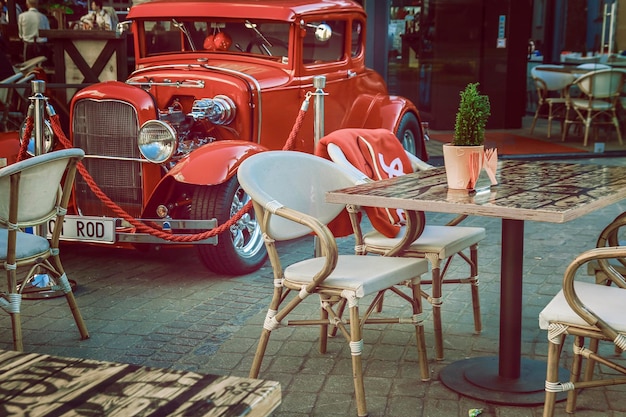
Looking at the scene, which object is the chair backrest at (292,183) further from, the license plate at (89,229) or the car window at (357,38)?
the car window at (357,38)

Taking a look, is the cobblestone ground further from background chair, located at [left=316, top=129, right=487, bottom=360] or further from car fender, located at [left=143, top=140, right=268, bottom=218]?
car fender, located at [left=143, top=140, right=268, bottom=218]

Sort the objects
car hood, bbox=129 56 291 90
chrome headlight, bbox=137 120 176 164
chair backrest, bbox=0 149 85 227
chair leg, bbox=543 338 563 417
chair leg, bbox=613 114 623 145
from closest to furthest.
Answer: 1. chair leg, bbox=543 338 563 417
2. chair backrest, bbox=0 149 85 227
3. chrome headlight, bbox=137 120 176 164
4. car hood, bbox=129 56 291 90
5. chair leg, bbox=613 114 623 145

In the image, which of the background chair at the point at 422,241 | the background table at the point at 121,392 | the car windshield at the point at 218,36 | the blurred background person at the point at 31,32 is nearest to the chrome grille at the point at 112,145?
the car windshield at the point at 218,36

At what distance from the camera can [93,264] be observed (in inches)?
248

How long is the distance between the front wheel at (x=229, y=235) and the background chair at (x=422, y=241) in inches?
48.5

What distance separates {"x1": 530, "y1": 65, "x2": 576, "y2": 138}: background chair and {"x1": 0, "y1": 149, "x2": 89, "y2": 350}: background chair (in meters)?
8.47

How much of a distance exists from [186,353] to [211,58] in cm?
291

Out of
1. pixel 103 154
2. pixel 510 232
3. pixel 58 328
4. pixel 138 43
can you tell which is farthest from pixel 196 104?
pixel 510 232

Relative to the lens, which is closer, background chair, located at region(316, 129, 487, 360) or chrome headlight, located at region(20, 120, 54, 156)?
background chair, located at region(316, 129, 487, 360)

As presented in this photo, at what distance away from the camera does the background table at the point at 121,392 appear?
1811 mm

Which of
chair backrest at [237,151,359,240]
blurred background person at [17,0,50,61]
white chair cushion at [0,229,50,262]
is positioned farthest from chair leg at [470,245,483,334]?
blurred background person at [17,0,50,61]

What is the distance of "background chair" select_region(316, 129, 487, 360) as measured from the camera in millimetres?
4234

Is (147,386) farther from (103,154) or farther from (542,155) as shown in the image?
(542,155)

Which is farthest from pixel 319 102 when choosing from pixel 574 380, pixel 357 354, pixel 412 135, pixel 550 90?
pixel 550 90
